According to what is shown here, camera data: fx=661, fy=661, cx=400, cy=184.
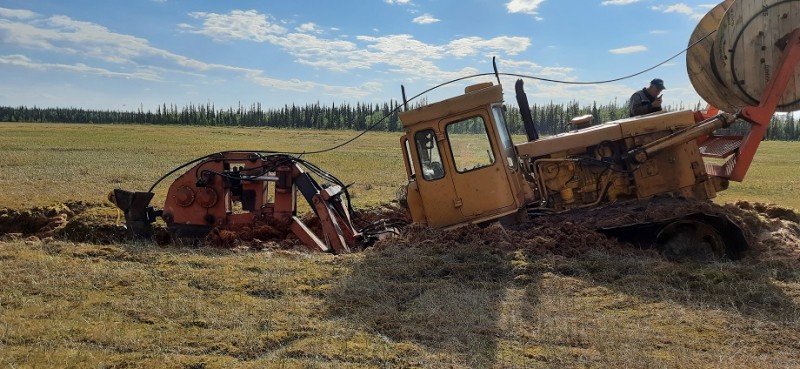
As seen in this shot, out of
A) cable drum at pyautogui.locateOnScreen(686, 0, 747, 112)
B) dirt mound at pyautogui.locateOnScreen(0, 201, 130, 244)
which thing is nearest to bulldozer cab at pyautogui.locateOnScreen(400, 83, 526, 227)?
cable drum at pyautogui.locateOnScreen(686, 0, 747, 112)

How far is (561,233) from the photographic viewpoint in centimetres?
834

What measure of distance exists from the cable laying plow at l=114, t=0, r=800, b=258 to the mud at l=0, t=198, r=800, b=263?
0.49 feet

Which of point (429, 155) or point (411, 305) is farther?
point (429, 155)

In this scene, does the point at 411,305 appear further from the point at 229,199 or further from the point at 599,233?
the point at 229,199

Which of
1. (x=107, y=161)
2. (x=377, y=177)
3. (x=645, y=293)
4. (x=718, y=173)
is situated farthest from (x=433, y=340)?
(x=107, y=161)

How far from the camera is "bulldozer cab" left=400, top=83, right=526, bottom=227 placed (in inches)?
337

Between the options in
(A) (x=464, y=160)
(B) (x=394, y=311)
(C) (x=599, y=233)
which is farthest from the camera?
(A) (x=464, y=160)

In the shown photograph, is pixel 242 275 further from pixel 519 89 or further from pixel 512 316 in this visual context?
pixel 519 89

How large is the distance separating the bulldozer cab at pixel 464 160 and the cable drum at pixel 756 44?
3415mm

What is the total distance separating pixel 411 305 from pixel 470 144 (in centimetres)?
293

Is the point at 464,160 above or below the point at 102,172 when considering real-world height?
above

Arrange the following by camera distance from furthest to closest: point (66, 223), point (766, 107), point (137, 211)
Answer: point (66, 223)
point (137, 211)
point (766, 107)

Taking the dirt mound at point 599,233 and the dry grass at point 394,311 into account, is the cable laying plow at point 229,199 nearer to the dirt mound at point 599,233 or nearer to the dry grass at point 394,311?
the dry grass at point 394,311

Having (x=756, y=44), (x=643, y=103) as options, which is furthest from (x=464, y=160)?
(x=756, y=44)
